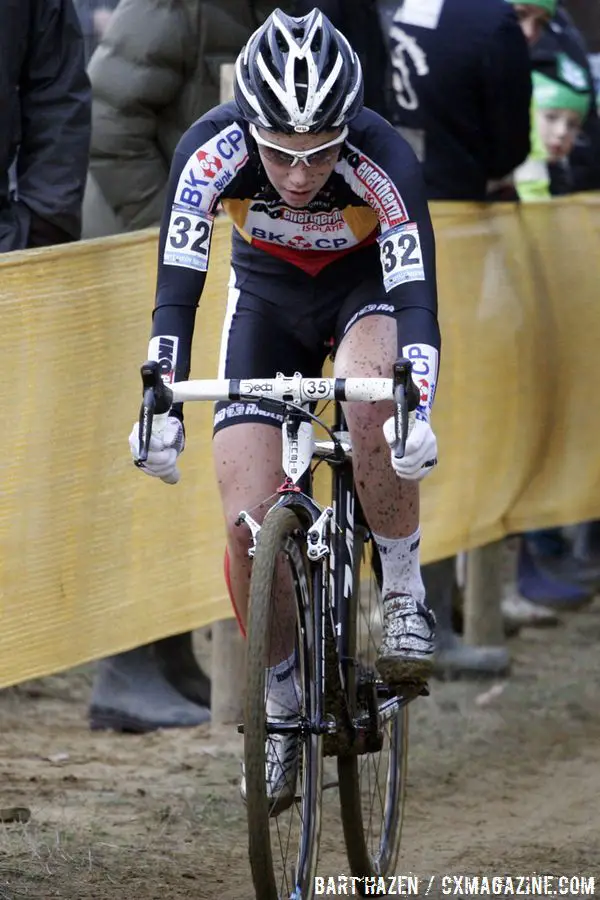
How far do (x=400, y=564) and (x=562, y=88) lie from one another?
5.23 m

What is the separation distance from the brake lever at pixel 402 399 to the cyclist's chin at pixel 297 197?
59 cm

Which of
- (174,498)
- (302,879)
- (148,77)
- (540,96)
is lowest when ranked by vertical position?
(302,879)

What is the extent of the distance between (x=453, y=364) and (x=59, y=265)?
7.86ft

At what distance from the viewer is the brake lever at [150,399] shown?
4.55 m

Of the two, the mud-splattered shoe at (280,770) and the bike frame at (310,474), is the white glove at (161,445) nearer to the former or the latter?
the bike frame at (310,474)

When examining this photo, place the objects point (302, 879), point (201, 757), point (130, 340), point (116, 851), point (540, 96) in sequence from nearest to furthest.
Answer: point (302, 879), point (116, 851), point (130, 340), point (201, 757), point (540, 96)

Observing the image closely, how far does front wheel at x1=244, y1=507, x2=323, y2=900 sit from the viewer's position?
4.34 metres

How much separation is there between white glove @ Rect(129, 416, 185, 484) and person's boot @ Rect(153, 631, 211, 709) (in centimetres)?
283

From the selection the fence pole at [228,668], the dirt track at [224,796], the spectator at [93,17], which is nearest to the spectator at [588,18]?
the spectator at [93,17]

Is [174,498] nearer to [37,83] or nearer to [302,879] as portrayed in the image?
[37,83]

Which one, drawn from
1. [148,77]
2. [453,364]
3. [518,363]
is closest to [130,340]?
[148,77]

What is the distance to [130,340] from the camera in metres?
6.25

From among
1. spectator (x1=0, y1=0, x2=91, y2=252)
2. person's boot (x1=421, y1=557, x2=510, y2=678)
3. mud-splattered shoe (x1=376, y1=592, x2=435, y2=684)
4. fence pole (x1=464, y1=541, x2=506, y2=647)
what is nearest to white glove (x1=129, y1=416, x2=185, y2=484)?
mud-splattered shoe (x1=376, y1=592, x2=435, y2=684)

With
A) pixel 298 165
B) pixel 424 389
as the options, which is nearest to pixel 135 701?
pixel 424 389
